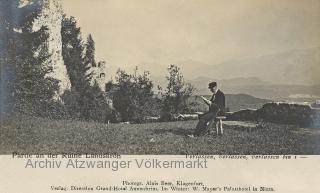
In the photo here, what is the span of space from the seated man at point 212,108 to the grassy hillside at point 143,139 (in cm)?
3

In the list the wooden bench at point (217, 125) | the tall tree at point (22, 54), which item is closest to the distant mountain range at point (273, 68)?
the wooden bench at point (217, 125)

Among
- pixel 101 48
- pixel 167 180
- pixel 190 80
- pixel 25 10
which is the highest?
pixel 25 10

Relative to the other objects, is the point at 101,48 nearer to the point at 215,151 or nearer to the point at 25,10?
the point at 25,10

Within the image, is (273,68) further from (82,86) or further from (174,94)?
(82,86)

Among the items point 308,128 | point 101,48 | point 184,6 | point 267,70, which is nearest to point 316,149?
point 308,128

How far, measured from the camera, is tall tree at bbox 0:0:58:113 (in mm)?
1852

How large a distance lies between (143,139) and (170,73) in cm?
28

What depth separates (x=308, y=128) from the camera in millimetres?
1828

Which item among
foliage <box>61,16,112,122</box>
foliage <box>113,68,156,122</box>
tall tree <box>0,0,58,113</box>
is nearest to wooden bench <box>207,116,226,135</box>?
foliage <box>113,68,156,122</box>

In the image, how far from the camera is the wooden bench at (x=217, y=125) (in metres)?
1.85

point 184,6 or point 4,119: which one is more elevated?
point 184,6

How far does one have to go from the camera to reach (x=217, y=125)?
1859 millimetres

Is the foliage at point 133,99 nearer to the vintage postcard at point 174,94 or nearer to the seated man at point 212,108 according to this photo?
the vintage postcard at point 174,94

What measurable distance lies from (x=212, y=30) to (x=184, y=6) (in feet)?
0.47
